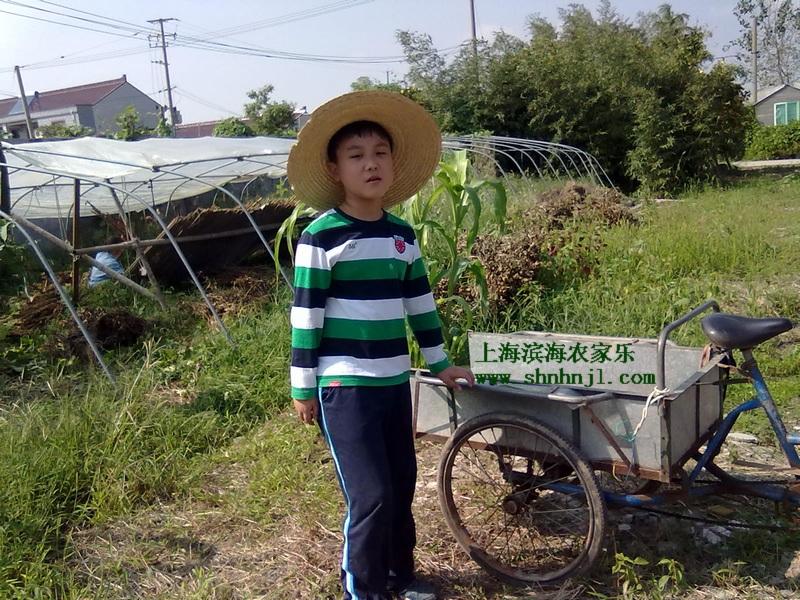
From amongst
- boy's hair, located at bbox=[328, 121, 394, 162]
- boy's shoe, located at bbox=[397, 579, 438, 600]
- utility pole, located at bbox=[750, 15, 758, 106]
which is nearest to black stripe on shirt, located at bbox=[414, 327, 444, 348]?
boy's hair, located at bbox=[328, 121, 394, 162]

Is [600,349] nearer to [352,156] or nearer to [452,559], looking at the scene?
[452,559]

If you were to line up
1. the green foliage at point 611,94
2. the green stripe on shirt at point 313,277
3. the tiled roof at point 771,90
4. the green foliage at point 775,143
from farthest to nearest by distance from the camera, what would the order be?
the tiled roof at point 771,90, the green foliage at point 775,143, the green foliage at point 611,94, the green stripe on shirt at point 313,277

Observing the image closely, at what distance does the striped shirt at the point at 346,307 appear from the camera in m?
2.06

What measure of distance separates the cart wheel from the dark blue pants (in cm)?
38

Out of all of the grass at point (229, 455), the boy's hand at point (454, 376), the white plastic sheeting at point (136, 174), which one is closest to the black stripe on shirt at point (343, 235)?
the boy's hand at point (454, 376)

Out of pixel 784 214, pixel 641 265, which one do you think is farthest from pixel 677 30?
pixel 641 265

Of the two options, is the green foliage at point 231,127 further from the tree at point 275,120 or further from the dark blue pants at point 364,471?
the dark blue pants at point 364,471

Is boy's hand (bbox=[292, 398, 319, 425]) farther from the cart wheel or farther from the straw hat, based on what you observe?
the straw hat

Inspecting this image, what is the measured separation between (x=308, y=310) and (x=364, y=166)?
1.50 ft

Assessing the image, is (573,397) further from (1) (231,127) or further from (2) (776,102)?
(2) (776,102)

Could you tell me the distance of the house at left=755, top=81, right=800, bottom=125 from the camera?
40406mm

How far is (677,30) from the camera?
1620 centimetres

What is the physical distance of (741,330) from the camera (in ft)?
7.34

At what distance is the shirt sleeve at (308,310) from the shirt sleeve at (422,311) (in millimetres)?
336
